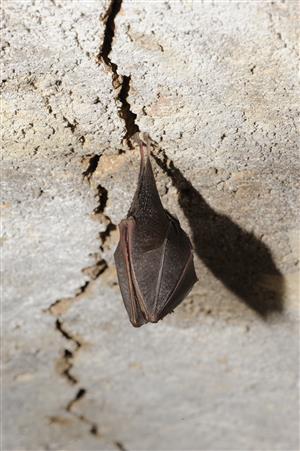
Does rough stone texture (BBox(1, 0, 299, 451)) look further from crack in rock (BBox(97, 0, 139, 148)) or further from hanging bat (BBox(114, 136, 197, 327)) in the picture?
hanging bat (BBox(114, 136, 197, 327))

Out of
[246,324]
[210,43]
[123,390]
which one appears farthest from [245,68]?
[123,390]

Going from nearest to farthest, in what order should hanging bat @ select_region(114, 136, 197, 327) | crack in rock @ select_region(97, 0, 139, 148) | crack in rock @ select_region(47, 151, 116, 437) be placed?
crack in rock @ select_region(97, 0, 139, 148) < hanging bat @ select_region(114, 136, 197, 327) < crack in rock @ select_region(47, 151, 116, 437)

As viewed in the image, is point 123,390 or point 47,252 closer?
point 47,252

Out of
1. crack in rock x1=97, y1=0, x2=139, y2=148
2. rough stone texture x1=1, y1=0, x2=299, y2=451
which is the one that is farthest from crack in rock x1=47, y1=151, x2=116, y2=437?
crack in rock x1=97, y1=0, x2=139, y2=148

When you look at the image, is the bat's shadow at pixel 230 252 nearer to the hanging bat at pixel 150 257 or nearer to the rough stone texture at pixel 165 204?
the rough stone texture at pixel 165 204

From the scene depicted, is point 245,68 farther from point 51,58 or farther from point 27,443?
point 27,443

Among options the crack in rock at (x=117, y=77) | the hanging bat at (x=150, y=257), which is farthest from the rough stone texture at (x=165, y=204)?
the hanging bat at (x=150, y=257)

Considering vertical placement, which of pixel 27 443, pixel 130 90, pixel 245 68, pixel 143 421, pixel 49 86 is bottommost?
pixel 143 421
